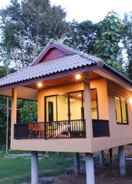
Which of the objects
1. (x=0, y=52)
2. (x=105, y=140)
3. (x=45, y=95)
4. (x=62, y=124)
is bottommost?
(x=105, y=140)

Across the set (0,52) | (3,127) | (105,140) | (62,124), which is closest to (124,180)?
(105,140)

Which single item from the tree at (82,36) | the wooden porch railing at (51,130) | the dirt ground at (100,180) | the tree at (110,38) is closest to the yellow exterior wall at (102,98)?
the wooden porch railing at (51,130)

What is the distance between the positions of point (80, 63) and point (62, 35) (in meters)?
26.4

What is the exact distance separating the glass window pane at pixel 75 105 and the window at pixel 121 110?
195 centimetres

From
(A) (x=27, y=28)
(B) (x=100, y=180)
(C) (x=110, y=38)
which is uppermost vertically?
(A) (x=27, y=28)

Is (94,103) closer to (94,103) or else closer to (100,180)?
(94,103)

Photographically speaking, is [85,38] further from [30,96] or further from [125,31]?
[30,96]

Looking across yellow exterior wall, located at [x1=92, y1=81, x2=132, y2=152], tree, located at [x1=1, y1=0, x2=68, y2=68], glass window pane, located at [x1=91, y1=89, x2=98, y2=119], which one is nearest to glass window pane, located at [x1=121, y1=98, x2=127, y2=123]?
yellow exterior wall, located at [x1=92, y1=81, x2=132, y2=152]

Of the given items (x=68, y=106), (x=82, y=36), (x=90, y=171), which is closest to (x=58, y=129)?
Answer: (x=68, y=106)

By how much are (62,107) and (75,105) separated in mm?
847

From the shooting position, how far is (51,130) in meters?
11.3

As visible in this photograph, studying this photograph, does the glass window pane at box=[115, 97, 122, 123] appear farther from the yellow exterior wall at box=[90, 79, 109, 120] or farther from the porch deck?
the porch deck

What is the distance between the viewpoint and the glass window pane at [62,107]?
516 inches

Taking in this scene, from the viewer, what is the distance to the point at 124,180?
13008 mm
